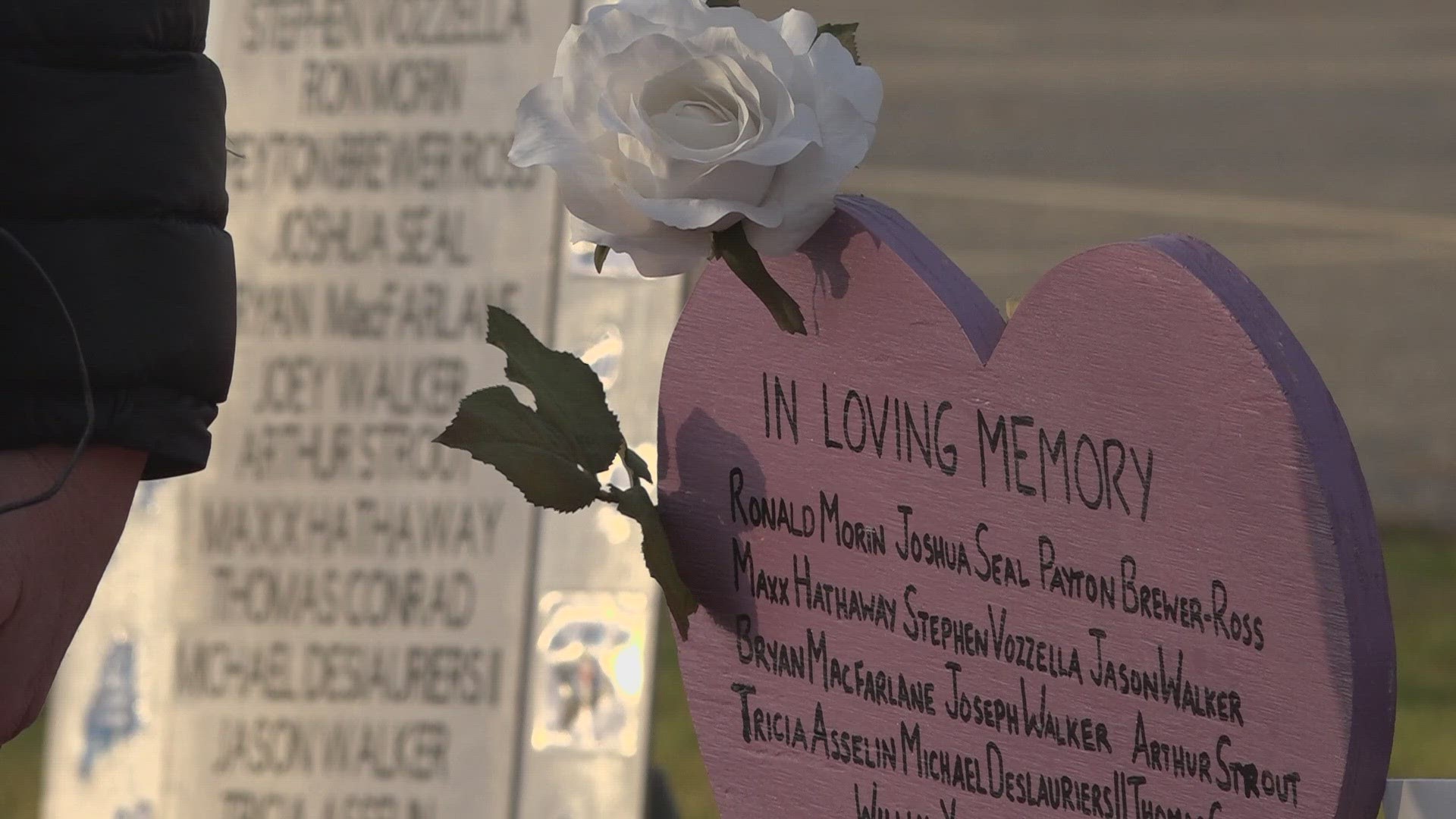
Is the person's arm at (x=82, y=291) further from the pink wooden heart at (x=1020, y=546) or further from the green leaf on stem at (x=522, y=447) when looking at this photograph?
the pink wooden heart at (x=1020, y=546)

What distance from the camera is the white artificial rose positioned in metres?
0.87

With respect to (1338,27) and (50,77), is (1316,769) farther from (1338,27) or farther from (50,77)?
(1338,27)

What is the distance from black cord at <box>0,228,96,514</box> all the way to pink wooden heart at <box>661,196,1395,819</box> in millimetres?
323

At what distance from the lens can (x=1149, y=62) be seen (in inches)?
256

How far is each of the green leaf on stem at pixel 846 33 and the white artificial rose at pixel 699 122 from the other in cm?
2

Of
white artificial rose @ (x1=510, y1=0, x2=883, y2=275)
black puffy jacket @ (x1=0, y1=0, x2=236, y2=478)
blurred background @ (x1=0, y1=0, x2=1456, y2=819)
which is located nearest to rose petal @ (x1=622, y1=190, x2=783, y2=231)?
white artificial rose @ (x1=510, y1=0, x2=883, y2=275)

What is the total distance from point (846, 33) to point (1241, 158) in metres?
5.45

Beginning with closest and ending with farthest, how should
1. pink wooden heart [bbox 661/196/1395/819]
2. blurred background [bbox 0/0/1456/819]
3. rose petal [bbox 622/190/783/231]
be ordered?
1. pink wooden heart [bbox 661/196/1395/819]
2. rose petal [bbox 622/190/783/231]
3. blurred background [bbox 0/0/1456/819]

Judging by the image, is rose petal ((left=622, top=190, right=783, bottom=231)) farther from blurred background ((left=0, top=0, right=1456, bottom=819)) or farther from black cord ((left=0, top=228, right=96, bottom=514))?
blurred background ((left=0, top=0, right=1456, bottom=819))

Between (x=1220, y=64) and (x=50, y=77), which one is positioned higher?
(x=1220, y=64)

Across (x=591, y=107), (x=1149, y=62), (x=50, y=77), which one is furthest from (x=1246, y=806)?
(x=1149, y=62)

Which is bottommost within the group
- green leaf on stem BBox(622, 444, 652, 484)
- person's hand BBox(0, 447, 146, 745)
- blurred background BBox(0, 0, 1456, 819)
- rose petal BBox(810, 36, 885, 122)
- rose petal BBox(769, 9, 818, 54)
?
person's hand BBox(0, 447, 146, 745)

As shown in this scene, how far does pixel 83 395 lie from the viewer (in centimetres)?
97

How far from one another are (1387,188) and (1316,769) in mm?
5630
